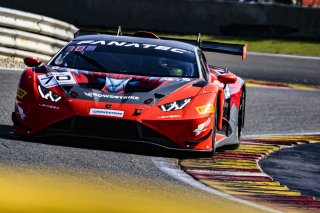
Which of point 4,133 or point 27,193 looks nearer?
point 27,193

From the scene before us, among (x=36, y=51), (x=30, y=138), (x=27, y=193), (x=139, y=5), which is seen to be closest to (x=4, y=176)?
(x=27, y=193)

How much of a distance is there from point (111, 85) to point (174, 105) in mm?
631

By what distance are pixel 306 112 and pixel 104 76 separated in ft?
22.1

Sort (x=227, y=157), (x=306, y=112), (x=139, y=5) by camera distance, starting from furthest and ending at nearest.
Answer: (x=139, y=5) < (x=306, y=112) < (x=227, y=157)

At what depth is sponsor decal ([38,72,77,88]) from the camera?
985 centimetres

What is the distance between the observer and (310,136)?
13.6 m

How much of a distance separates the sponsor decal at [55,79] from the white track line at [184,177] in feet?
→ 3.62

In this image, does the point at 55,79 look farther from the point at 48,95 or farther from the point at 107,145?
the point at 107,145

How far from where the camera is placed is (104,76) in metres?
10.1

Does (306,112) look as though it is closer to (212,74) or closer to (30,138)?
(212,74)

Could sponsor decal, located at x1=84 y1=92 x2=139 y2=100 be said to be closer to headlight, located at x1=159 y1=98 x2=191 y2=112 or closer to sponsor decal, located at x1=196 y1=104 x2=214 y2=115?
headlight, located at x1=159 y1=98 x2=191 y2=112

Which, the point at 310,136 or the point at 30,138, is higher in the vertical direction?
the point at 30,138

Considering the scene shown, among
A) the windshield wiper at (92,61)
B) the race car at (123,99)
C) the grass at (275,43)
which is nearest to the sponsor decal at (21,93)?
the race car at (123,99)

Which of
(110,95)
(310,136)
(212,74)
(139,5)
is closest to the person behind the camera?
(110,95)
